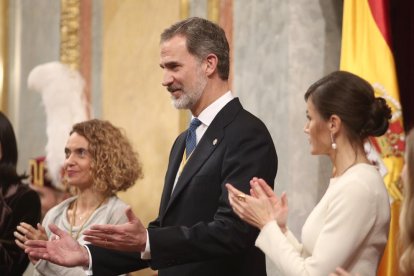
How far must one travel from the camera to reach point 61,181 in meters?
5.48

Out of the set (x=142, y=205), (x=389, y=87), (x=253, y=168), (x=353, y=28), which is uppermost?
(x=353, y=28)

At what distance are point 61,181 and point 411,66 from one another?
228 cm

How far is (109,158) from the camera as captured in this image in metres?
4.62

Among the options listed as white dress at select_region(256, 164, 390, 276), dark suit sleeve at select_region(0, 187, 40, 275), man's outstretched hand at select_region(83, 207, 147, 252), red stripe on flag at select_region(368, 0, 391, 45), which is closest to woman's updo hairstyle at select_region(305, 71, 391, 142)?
white dress at select_region(256, 164, 390, 276)

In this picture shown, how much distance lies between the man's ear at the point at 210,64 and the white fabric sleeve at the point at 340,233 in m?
0.75

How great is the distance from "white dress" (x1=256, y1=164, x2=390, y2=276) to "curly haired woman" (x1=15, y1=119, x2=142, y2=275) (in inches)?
60.9

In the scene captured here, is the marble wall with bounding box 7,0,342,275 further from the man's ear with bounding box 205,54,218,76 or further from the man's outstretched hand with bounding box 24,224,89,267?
the man's outstretched hand with bounding box 24,224,89,267

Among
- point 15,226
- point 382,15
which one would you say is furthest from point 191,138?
point 15,226

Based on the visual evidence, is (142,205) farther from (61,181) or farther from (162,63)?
(162,63)

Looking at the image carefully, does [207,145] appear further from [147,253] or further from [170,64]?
[147,253]

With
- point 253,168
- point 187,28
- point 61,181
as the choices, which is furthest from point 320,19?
point 61,181

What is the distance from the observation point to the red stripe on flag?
429cm

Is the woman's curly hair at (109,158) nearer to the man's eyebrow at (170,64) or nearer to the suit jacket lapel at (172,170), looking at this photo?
the suit jacket lapel at (172,170)

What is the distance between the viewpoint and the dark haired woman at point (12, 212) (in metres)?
4.68
